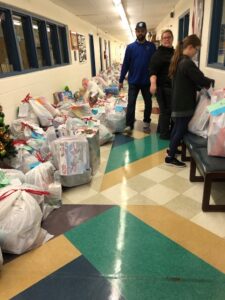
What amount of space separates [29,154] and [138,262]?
5.30 feet

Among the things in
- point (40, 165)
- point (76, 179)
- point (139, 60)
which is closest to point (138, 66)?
point (139, 60)

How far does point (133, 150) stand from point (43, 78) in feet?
7.64

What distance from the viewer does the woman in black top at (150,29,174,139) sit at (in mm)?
3338

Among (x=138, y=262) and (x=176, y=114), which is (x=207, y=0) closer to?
(x=176, y=114)

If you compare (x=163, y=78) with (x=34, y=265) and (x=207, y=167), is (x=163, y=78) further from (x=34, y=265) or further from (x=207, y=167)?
(x=34, y=265)

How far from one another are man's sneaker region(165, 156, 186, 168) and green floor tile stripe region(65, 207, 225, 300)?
3.60 feet

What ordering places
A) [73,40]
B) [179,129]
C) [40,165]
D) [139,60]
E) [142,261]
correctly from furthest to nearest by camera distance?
[73,40] → [139,60] → [179,129] → [40,165] → [142,261]

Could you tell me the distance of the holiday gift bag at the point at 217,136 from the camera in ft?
6.57

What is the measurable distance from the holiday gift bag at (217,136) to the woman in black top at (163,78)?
5.08 feet

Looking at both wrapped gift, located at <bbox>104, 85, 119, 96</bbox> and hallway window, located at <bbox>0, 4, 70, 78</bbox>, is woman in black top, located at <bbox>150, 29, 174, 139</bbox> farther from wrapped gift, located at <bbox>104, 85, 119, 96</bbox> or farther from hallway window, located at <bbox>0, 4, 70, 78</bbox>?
wrapped gift, located at <bbox>104, 85, 119, 96</bbox>

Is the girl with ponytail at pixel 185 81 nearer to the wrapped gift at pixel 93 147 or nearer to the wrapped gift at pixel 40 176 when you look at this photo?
the wrapped gift at pixel 93 147

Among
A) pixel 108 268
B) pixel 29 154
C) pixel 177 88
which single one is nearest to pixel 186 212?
pixel 108 268

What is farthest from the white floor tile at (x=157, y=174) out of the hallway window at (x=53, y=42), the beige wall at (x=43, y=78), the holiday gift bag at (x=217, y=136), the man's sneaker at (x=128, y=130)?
the hallway window at (x=53, y=42)

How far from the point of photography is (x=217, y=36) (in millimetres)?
3629
